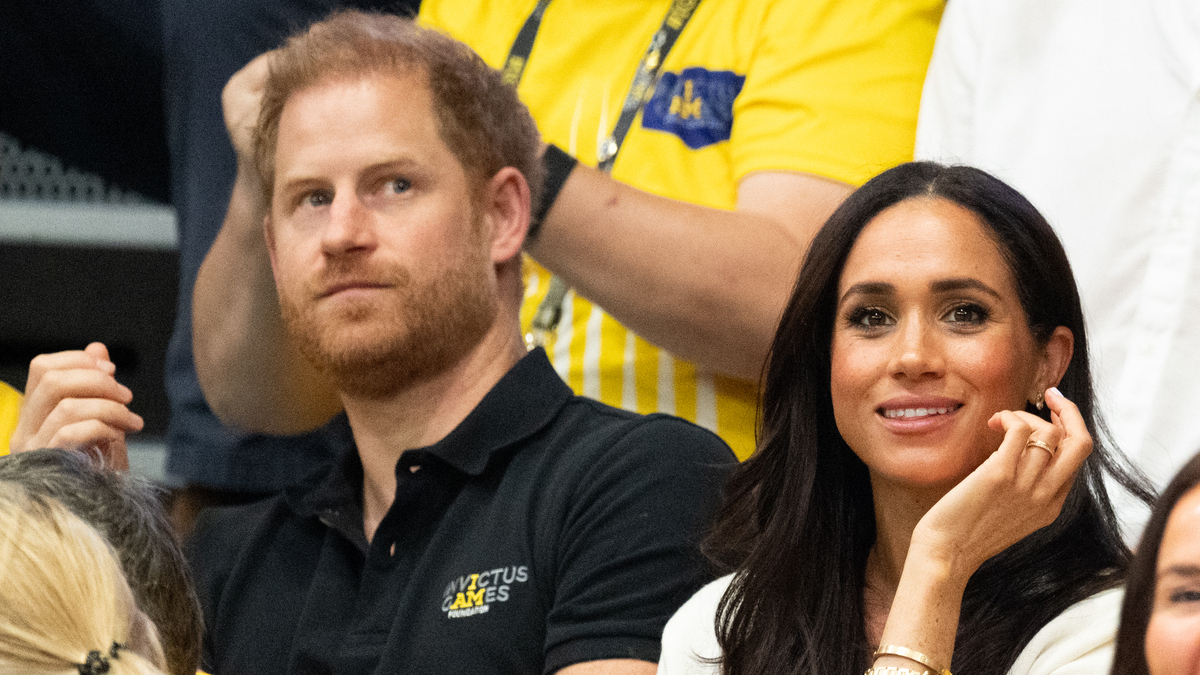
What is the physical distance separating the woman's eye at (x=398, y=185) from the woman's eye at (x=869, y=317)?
0.58 meters

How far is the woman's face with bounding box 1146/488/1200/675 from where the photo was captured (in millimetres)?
606

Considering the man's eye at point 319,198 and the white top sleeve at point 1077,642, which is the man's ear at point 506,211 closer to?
the man's eye at point 319,198

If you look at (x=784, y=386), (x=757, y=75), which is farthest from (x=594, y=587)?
(x=757, y=75)

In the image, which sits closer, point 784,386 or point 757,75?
point 784,386

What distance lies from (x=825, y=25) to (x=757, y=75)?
0.34 feet

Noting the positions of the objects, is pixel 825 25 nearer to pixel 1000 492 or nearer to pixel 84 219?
pixel 1000 492

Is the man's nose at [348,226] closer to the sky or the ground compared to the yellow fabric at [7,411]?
closer to the sky

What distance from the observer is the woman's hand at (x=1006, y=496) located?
1072 mm

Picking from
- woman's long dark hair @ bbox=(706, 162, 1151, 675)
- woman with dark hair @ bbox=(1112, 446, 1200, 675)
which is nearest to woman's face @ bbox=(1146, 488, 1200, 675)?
woman with dark hair @ bbox=(1112, 446, 1200, 675)

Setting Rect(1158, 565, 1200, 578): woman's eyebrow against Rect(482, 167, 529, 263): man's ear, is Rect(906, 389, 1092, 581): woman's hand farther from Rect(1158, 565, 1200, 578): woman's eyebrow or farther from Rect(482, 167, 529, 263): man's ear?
Rect(482, 167, 529, 263): man's ear

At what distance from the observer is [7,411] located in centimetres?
177

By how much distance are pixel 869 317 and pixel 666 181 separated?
550 millimetres

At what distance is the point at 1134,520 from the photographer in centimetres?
136

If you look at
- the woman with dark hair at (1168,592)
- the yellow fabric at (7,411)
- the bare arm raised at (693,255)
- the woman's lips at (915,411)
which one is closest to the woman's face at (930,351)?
the woman's lips at (915,411)
